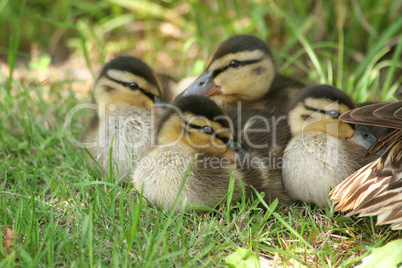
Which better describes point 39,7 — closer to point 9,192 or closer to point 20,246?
point 9,192

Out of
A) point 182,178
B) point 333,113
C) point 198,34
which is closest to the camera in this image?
point 182,178

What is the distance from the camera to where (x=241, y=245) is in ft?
7.99

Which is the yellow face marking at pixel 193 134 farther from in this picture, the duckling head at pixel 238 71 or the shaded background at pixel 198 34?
the shaded background at pixel 198 34

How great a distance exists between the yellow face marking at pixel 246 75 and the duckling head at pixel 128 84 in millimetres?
468

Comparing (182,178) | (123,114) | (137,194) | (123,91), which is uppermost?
(123,91)

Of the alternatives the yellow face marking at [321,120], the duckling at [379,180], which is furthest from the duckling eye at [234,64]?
the duckling at [379,180]

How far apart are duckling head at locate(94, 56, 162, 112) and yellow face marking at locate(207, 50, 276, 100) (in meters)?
0.47

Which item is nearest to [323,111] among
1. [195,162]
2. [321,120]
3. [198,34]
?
[321,120]

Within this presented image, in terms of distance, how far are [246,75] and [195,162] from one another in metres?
1.03

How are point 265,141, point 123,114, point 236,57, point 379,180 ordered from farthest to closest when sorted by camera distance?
point 236,57 → point 123,114 → point 265,141 → point 379,180

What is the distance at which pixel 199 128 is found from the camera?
8.79 feet

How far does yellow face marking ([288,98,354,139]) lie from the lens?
2.80m

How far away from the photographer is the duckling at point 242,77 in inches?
133

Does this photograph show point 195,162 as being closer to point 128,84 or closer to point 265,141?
point 265,141
